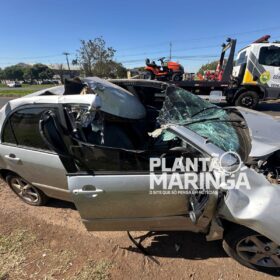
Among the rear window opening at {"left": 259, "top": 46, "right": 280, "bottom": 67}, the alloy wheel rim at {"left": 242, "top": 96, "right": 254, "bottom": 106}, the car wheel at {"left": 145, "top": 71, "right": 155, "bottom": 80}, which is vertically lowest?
the alloy wheel rim at {"left": 242, "top": 96, "right": 254, "bottom": 106}

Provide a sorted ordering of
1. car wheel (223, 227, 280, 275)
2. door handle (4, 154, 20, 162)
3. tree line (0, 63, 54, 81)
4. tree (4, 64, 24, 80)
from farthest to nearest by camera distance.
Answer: tree (4, 64, 24, 80)
tree line (0, 63, 54, 81)
door handle (4, 154, 20, 162)
car wheel (223, 227, 280, 275)

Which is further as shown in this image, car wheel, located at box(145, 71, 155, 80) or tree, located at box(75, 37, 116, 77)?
tree, located at box(75, 37, 116, 77)

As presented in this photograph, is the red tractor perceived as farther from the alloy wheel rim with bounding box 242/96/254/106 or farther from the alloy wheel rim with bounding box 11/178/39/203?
the alloy wheel rim with bounding box 11/178/39/203

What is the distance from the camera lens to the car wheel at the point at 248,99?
8.76 meters

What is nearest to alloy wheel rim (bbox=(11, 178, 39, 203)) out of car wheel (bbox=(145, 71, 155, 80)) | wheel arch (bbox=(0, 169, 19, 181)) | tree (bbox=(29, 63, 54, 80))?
wheel arch (bbox=(0, 169, 19, 181))

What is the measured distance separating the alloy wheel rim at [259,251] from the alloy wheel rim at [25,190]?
257cm

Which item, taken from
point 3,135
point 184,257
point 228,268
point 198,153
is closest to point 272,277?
point 228,268

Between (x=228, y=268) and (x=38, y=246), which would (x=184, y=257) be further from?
(x=38, y=246)

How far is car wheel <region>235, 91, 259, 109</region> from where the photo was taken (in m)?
8.76

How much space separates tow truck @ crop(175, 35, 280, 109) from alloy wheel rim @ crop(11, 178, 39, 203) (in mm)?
7468

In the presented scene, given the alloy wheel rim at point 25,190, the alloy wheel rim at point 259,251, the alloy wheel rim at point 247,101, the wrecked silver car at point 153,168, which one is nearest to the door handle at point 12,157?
the wrecked silver car at point 153,168

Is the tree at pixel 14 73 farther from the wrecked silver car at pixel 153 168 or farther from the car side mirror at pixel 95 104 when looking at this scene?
the car side mirror at pixel 95 104

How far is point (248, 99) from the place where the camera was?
8836 mm

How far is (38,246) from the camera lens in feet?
8.50
